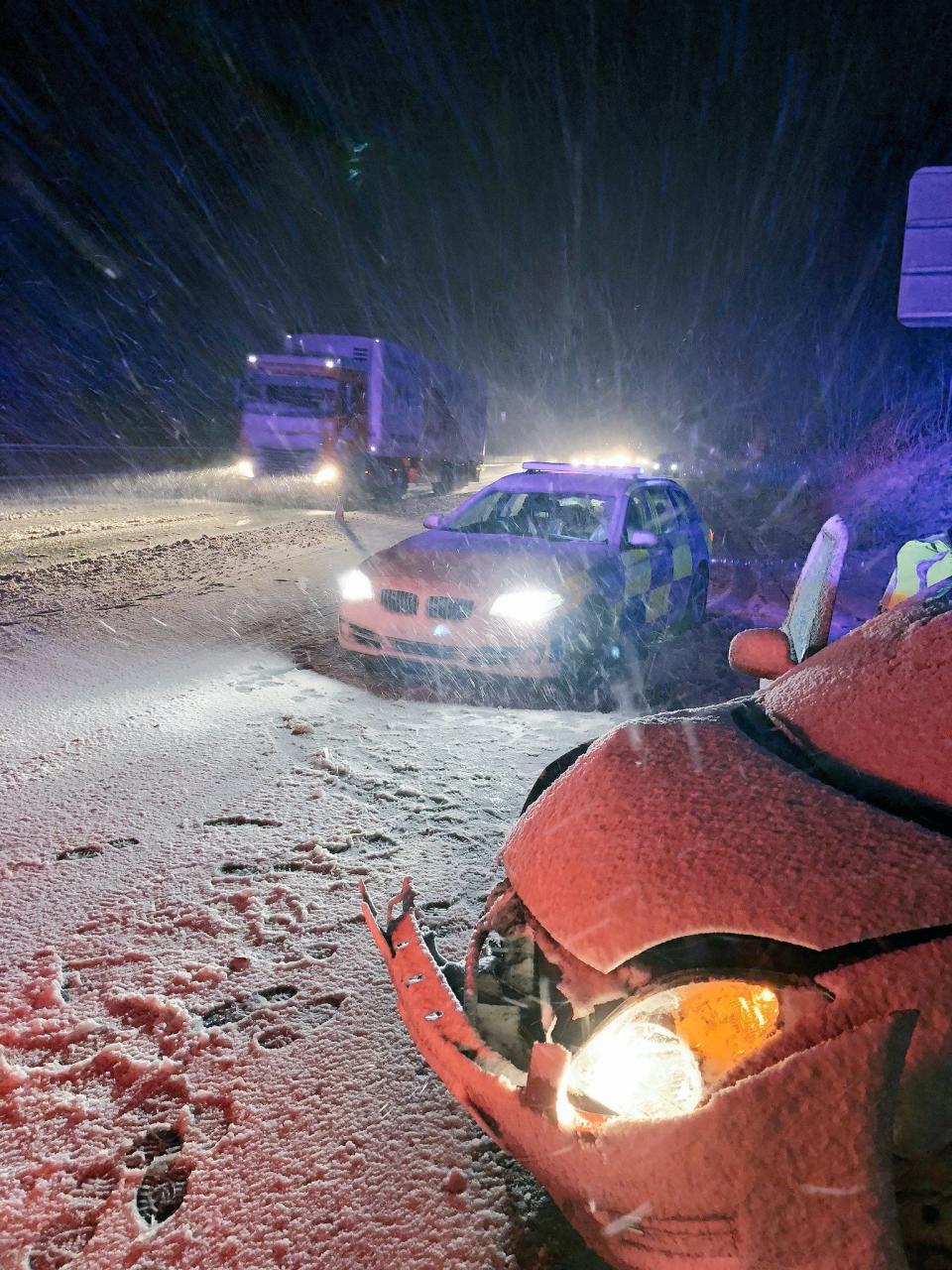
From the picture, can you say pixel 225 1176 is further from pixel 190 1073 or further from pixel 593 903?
pixel 593 903

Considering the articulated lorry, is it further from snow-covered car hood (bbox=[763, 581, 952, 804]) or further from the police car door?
snow-covered car hood (bbox=[763, 581, 952, 804])

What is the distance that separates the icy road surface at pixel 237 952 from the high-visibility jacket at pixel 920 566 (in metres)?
2.01

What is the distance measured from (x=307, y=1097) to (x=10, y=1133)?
0.75 metres

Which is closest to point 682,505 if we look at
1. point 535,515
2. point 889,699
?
point 535,515

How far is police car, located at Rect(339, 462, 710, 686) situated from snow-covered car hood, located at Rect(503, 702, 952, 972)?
3.38 metres

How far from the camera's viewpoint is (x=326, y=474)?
18156 mm

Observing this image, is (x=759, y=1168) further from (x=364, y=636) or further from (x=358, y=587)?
(x=358, y=587)

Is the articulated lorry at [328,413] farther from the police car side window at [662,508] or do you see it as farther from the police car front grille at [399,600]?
the police car front grille at [399,600]

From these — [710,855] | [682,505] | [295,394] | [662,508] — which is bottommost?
[710,855]

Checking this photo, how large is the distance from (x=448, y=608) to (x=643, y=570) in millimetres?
1805

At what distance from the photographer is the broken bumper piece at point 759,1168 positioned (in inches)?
47.9

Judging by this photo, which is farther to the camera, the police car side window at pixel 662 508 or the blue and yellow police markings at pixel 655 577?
the police car side window at pixel 662 508

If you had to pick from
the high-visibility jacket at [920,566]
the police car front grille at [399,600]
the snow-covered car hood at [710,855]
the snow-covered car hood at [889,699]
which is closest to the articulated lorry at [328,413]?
the police car front grille at [399,600]

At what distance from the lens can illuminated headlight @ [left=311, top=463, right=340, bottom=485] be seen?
18.0m
